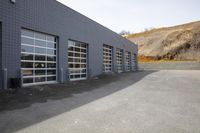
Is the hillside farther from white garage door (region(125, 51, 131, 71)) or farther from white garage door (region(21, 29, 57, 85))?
white garage door (region(21, 29, 57, 85))

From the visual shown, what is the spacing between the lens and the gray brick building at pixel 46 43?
29.8 ft

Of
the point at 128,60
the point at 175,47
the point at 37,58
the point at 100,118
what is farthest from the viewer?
the point at 175,47

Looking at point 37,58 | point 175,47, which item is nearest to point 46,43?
point 37,58

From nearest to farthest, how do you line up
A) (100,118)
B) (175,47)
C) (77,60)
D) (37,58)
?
(100,118) < (37,58) < (77,60) < (175,47)

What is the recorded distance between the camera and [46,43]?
11844 millimetres

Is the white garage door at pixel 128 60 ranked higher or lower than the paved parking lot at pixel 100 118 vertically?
higher

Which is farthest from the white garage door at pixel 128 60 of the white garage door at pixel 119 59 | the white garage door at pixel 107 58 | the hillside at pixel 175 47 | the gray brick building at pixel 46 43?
the hillside at pixel 175 47

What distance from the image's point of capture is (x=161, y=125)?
4660mm

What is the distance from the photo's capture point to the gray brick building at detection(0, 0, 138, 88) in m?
9.08

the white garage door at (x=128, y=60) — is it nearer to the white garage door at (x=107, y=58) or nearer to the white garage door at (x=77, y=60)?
the white garage door at (x=107, y=58)

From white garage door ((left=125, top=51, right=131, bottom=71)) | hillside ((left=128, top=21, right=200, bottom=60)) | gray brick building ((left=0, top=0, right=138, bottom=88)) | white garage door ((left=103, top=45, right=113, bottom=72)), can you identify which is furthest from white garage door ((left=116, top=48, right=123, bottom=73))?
hillside ((left=128, top=21, right=200, bottom=60))

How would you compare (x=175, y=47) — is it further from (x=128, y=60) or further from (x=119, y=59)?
(x=119, y=59)

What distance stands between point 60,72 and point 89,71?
438cm

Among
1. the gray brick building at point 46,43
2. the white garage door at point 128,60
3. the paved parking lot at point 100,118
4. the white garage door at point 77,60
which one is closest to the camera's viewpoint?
the paved parking lot at point 100,118
